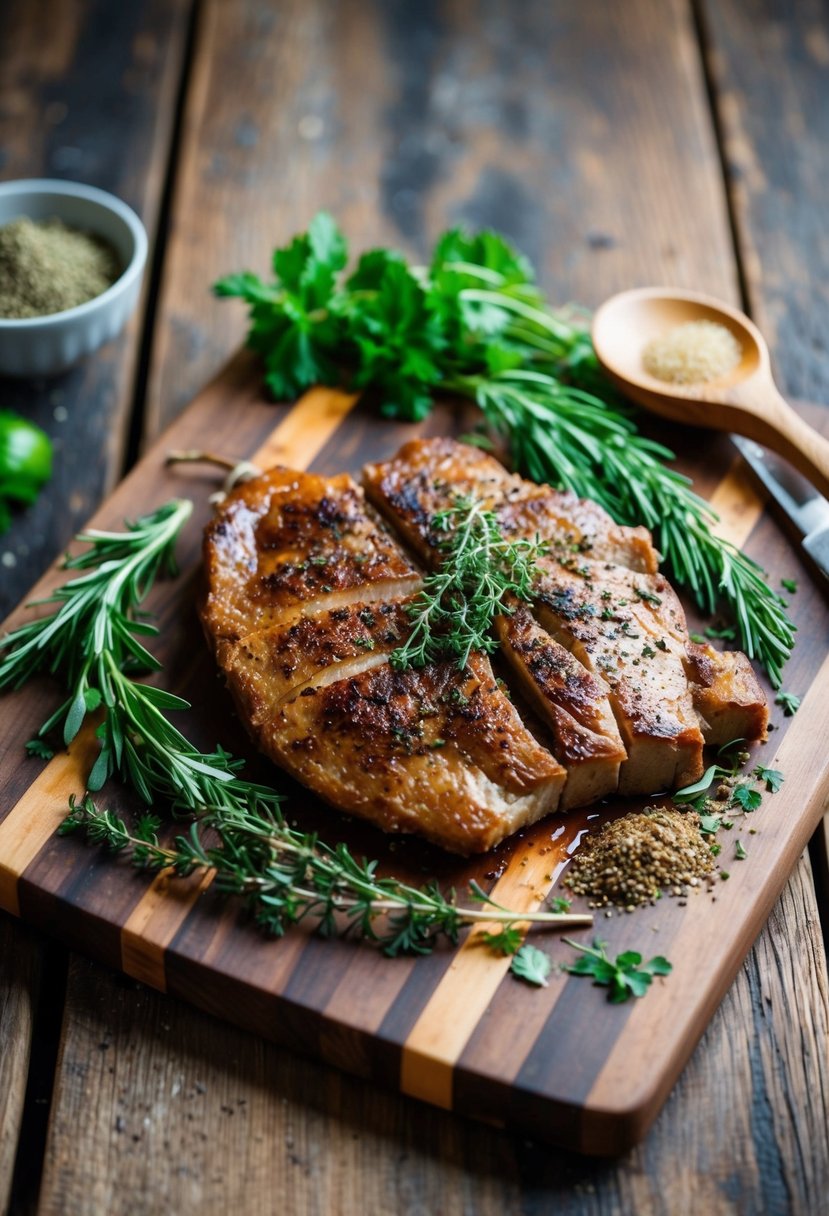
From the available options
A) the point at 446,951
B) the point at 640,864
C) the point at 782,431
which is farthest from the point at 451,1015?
the point at 782,431

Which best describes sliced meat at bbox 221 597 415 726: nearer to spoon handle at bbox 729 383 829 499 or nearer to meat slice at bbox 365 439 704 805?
meat slice at bbox 365 439 704 805

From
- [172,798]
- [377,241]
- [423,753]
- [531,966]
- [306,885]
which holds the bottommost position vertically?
[172,798]

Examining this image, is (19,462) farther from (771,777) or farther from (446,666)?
(771,777)

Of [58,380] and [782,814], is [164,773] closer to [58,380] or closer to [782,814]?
[782,814]

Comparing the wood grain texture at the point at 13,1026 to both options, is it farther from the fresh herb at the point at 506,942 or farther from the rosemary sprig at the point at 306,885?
the fresh herb at the point at 506,942

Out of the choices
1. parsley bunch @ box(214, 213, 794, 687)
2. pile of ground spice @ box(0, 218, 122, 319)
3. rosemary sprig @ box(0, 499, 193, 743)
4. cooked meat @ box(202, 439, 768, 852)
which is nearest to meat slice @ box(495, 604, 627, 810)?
cooked meat @ box(202, 439, 768, 852)
